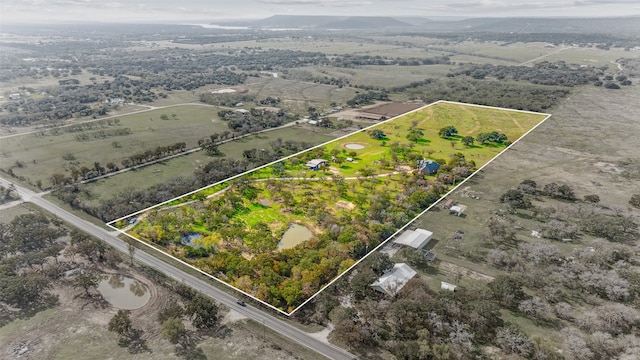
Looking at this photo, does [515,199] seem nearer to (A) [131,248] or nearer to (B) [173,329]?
(B) [173,329]

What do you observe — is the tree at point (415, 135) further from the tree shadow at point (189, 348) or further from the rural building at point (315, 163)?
the tree shadow at point (189, 348)

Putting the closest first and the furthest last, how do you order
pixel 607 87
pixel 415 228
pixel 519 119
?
pixel 415 228 → pixel 519 119 → pixel 607 87

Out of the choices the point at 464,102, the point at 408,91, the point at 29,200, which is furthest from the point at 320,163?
the point at 408,91

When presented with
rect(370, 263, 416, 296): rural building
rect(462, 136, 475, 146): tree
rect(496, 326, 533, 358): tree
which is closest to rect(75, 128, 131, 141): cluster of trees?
rect(370, 263, 416, 296): rural building

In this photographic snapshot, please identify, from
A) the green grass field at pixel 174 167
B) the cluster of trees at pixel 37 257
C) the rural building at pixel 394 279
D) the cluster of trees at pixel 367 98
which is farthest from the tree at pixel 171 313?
the cluster of trees at pixel 367 98

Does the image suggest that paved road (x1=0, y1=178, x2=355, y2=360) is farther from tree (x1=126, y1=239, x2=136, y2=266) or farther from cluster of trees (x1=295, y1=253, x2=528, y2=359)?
cluster of trees (x1=295, y1=253, x2=528, y2=359)

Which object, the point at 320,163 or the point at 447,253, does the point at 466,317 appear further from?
the point at 320,163
